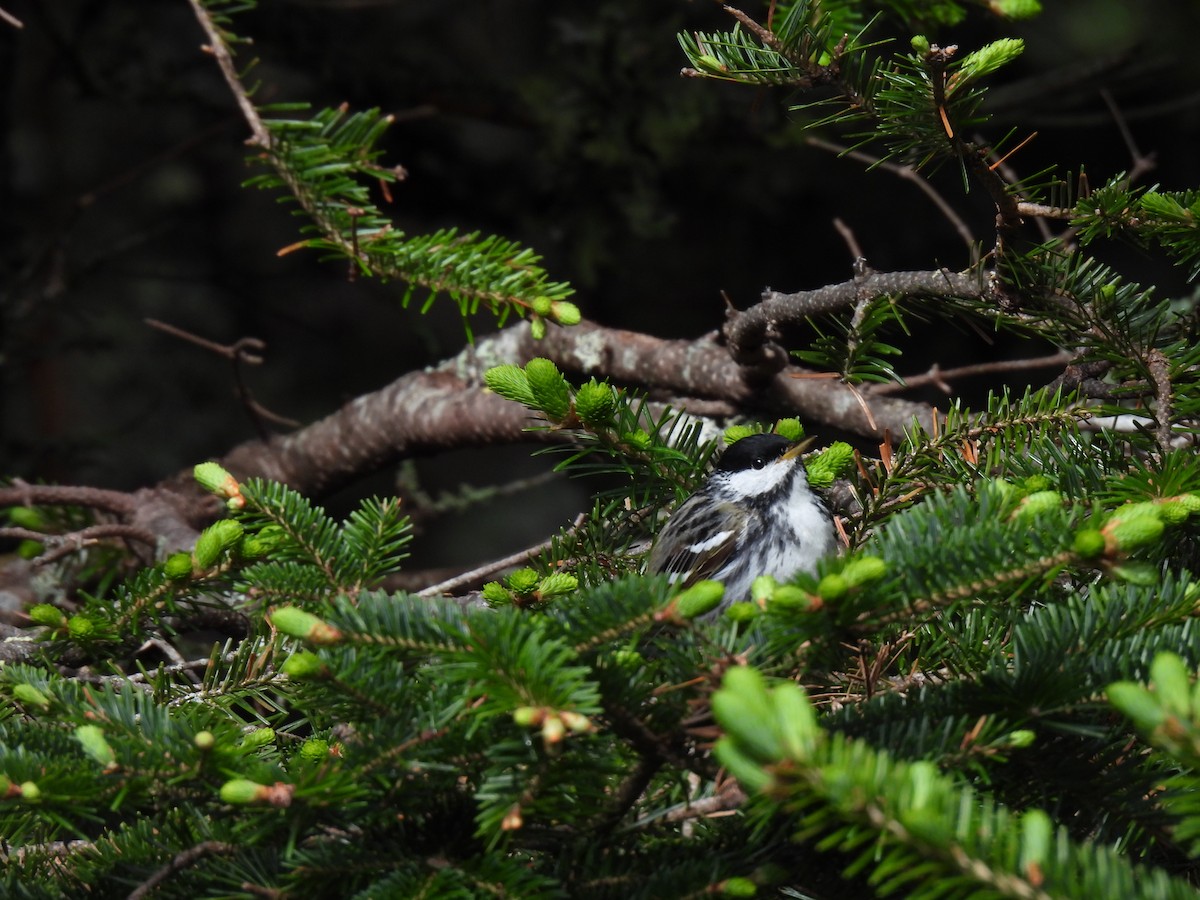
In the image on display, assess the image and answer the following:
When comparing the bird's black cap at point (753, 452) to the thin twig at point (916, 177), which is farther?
the bird's black cap at point (753, 452)

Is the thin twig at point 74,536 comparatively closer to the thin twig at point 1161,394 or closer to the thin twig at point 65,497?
the thin twig at point 65,497

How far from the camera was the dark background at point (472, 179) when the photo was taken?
13.2 ft

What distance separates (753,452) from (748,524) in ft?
0.70

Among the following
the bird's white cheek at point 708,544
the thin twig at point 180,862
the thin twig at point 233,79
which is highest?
the thin twig at point 233,79

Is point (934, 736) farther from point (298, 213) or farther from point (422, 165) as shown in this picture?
point (422, 165)

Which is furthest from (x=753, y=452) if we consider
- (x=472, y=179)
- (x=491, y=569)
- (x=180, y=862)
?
(x=472, y=179)

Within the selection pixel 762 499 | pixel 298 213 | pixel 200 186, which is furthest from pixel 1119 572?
pixel 200 186

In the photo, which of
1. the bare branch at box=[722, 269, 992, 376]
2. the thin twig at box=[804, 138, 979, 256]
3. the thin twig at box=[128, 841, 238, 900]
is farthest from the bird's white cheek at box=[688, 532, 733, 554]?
the thin twig at box=[128, 841, 238, 900]

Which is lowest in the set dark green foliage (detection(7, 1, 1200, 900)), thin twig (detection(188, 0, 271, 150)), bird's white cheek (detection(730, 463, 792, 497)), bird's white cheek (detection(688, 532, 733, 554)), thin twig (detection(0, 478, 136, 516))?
thin twig (detection(0, 478, 136, 516))

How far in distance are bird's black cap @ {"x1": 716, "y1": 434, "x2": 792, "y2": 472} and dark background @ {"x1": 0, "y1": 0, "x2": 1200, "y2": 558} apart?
5.75 ft

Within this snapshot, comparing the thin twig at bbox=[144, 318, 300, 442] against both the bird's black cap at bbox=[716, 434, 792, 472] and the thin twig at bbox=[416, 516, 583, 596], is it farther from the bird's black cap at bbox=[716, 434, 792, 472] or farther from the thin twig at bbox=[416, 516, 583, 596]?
the bird's black cap at bbox=[716, 434, 792, 472]

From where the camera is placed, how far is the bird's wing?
7.71ft

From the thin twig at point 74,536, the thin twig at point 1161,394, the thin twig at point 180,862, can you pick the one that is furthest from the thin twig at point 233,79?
the thin twig at point 1161,394

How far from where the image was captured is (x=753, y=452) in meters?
2.24
